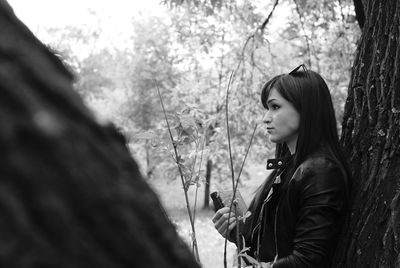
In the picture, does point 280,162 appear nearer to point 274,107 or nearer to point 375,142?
point 274,107

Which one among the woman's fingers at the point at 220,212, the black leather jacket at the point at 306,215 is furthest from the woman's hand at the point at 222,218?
the black leather jacket at the point at 306,215

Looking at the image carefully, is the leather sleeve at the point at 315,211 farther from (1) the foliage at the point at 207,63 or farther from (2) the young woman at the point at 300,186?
(1) the foliage at the point at 207,63

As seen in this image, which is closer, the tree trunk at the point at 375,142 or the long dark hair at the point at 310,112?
the tree trunk at the point at 375,142

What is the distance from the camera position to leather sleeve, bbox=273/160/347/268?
1.77 meters

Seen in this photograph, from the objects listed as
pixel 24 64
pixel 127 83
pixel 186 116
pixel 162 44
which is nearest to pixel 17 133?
pixel 24 64

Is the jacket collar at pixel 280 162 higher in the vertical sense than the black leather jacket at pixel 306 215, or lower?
higher

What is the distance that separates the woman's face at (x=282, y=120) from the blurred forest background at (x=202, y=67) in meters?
0.23

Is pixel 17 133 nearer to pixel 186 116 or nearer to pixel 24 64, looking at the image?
pixel 24 64

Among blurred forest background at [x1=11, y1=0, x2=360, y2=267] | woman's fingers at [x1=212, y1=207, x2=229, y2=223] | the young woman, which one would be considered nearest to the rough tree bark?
blurred forest background at [x1=11, y1=0, x2=360, y2=267]

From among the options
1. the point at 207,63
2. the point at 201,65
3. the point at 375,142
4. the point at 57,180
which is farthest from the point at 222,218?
the point at 201,65

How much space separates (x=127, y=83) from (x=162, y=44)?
3013 mm

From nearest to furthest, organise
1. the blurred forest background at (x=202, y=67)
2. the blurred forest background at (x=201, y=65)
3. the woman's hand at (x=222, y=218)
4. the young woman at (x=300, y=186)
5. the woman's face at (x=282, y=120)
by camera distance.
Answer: the young woman at (x=300, y=186) → the woman's hand at (x=222, y=218) → the woman's face at (x=282, y=120) → the blurred forest background at (x=201, y=65) → the blurred forest background at (x=202, y=67)

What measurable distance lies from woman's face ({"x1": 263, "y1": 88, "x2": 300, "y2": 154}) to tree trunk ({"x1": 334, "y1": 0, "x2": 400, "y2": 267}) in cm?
23

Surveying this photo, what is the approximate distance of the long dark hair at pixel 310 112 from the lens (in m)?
1.95
